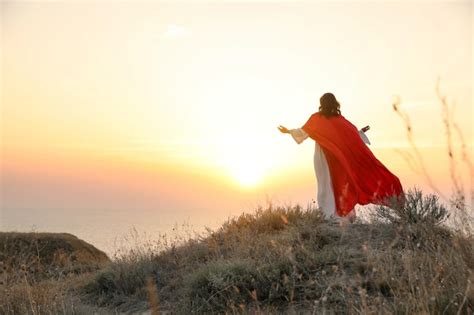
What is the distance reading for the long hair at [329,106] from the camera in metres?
10.8

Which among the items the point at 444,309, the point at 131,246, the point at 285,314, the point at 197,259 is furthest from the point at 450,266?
the point at 131,246

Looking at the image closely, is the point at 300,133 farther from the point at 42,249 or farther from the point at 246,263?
the point at 42,249

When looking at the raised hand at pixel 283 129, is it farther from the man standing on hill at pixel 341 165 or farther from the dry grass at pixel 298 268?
the dry grass at pixel 298 268

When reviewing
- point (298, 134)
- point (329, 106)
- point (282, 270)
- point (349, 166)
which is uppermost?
point (329, 106)

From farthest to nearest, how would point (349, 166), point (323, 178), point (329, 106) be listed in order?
point (329, 106) < point (323, 178) < point (349, 166)

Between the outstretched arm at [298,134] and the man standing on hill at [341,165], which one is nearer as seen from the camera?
the man standing on hill at [341,165]

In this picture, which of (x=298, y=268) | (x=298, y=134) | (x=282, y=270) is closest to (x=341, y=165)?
(x=298, y=134)

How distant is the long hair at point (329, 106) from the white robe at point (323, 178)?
2.09 ft

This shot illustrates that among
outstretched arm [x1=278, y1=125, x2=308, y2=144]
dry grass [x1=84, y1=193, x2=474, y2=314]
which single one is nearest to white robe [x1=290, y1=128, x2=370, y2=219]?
outstretched arm [x1=278, y1=125, x2=308, y2=144]

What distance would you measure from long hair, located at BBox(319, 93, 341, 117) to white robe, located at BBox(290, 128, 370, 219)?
64 cm

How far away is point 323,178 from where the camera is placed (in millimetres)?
10625

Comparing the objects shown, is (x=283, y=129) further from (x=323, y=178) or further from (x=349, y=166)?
(x=349, y=166)

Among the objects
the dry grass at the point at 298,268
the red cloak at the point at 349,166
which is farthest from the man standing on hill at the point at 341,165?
the dry grass at the point at 298,268

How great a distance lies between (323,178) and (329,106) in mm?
1576
